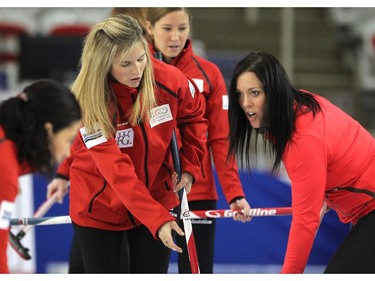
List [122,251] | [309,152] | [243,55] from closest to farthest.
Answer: [309,152] < [122,251] < [243,55]

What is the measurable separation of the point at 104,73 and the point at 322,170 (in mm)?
764

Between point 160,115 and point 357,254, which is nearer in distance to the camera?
point 357,254

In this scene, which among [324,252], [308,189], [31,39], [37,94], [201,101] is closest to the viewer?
[37,94]

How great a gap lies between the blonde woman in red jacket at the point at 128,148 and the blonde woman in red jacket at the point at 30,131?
0.32 meters

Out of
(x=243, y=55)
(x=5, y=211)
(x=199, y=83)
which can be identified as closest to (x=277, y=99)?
(x=199, y=83)

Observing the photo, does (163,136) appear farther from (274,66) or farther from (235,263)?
(235,263)

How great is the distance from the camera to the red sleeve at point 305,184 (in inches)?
96.3

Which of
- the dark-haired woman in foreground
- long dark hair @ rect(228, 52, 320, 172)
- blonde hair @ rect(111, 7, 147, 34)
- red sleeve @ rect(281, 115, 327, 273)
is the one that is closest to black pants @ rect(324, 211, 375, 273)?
the dark-haired woman in foreground

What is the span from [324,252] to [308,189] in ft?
6.63

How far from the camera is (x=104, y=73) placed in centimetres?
251

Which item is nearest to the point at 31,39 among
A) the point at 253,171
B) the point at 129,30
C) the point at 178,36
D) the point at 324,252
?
the point at 253,171

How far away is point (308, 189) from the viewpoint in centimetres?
246

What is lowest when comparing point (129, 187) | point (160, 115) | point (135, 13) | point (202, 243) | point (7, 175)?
point (202, 243)

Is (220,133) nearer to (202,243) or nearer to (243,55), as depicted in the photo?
(202,243)
